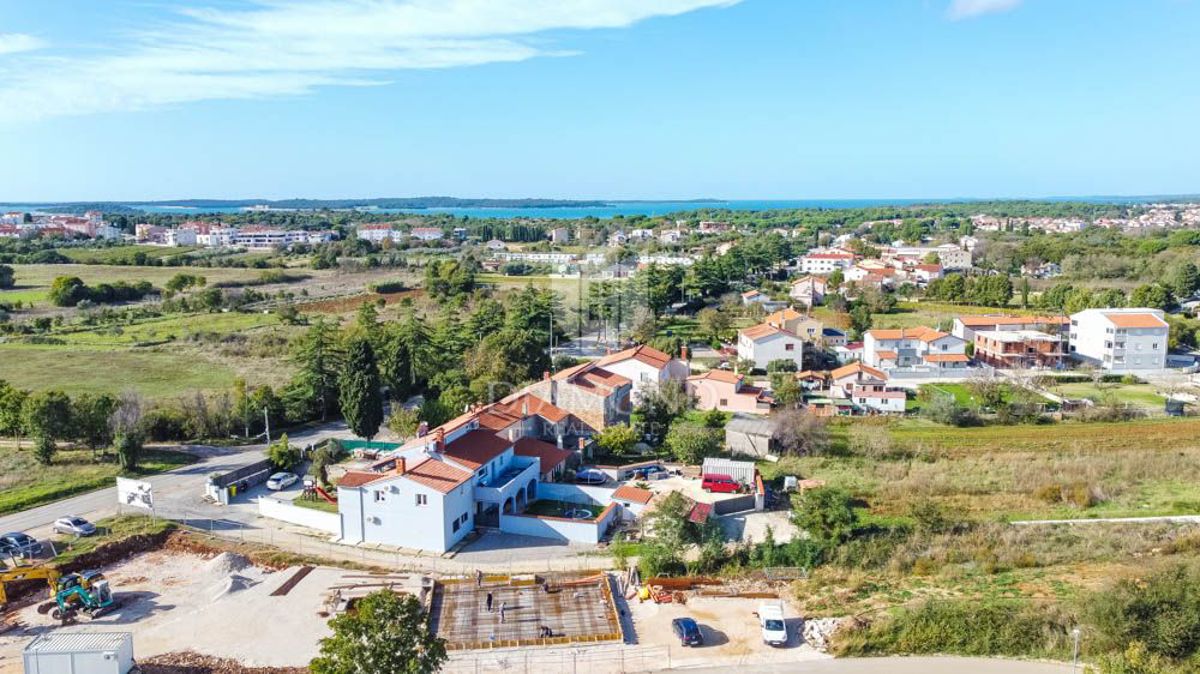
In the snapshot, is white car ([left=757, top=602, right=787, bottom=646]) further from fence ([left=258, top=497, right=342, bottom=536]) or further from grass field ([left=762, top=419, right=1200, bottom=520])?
fence ([left=258, top=497, right=342, bottom=536])

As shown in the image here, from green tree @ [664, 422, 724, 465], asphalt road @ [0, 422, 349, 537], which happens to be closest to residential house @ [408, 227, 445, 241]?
asphalt road @ [0, 422, 349, 537]

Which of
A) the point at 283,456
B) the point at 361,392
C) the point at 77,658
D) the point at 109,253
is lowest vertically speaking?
the point at 77,658

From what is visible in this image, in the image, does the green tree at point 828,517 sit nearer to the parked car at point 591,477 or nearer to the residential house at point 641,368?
the parked car at point 591,477

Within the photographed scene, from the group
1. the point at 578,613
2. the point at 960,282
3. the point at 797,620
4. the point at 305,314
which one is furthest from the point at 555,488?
the point at 960,282

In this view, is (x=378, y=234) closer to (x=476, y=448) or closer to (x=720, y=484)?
(x=476, y=448)

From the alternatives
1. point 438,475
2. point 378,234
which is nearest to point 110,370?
point 438,475

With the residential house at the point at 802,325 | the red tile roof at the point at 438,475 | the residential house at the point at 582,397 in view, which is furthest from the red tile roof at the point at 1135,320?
the red tile roof at the point at 438,475
